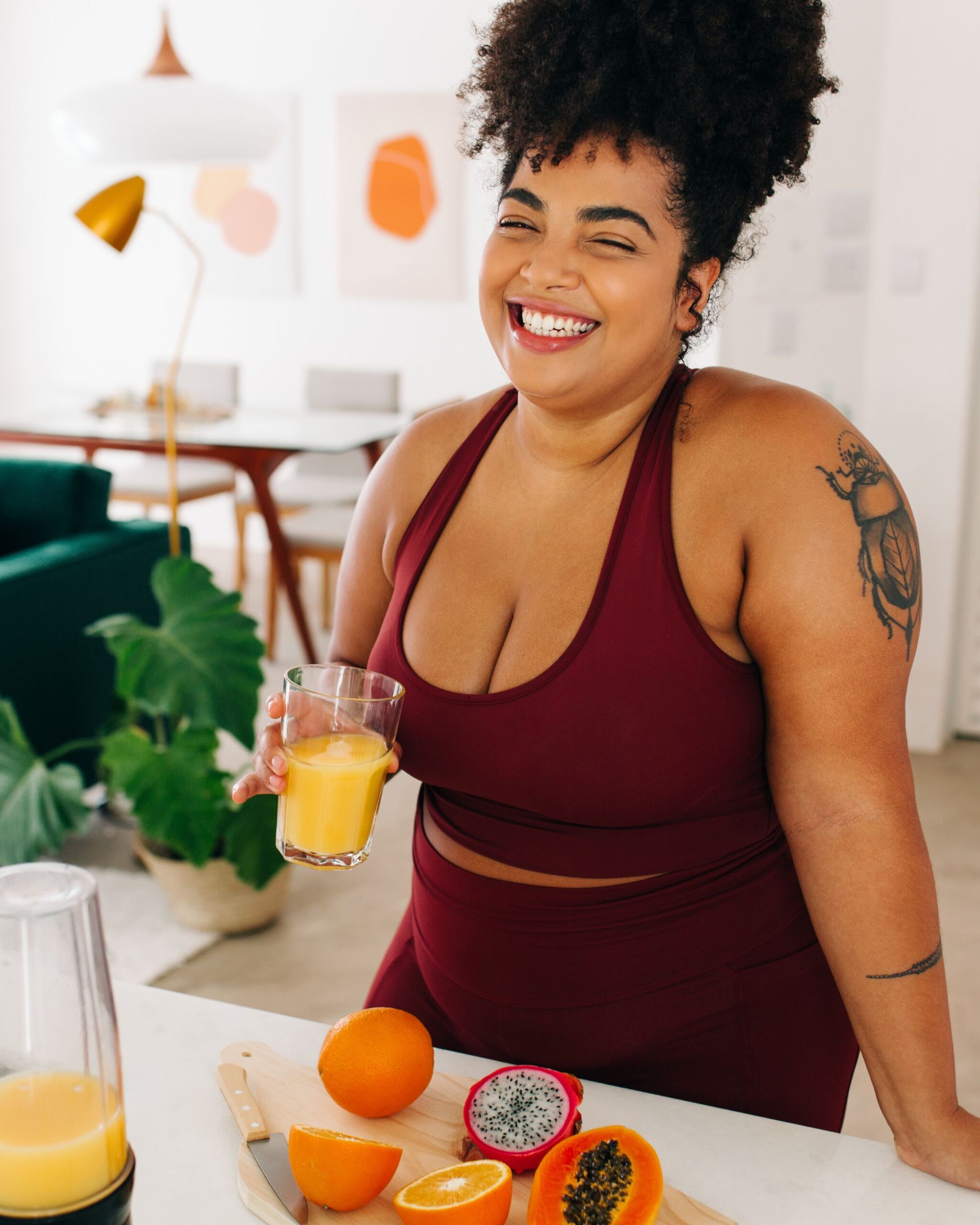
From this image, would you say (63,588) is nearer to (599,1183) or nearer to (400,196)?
(599,1183)

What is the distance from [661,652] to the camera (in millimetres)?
1002

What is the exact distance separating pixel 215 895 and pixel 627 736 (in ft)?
6.25

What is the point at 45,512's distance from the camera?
3295 millimetres

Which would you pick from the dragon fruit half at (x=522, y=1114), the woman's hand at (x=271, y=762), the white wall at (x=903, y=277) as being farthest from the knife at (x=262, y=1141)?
the white wall at (x=903, y=277)

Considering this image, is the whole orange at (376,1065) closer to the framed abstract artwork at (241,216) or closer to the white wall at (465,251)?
the white wall at (465,251)

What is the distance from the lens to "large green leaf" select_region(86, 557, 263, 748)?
8.10ft

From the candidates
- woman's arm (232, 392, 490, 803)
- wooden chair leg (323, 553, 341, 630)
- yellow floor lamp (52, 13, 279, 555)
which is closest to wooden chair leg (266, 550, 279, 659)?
wooden chair leg (323, 553, 341, 630)

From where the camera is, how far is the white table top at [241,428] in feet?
14.5

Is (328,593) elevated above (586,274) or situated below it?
below

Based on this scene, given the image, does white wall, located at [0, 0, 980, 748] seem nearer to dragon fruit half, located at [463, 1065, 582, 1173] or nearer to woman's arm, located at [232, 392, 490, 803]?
woman's arm, located at [232, 392, 490, 803]

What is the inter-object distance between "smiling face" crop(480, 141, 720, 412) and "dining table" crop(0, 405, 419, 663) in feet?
10.2

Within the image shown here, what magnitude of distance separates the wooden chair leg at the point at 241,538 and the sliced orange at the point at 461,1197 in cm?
447

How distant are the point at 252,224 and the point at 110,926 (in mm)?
4044

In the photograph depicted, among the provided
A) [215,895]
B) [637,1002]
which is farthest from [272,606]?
[637,1002]
